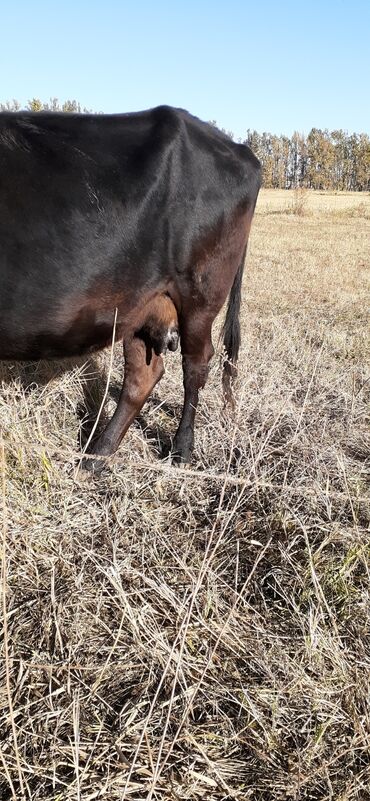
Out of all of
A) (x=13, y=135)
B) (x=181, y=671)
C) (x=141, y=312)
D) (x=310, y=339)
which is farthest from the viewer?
(x=310, y=339)

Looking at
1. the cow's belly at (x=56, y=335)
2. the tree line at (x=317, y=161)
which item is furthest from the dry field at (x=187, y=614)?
the tree line at (x=317, y=161)

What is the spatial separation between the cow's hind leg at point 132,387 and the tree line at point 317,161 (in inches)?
2796

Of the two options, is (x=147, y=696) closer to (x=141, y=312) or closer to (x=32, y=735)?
(x=32, y=735)

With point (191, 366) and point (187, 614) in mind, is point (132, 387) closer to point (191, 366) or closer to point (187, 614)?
point (191, 366)

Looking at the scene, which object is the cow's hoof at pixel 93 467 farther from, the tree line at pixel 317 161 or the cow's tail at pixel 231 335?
the tree line at pixel 317 161

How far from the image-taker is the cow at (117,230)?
90.7 inches

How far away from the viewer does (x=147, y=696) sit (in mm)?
1634

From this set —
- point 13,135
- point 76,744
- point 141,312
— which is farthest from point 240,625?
point 13,135

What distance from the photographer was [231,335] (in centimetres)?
342

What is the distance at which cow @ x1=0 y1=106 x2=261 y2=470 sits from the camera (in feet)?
7.55

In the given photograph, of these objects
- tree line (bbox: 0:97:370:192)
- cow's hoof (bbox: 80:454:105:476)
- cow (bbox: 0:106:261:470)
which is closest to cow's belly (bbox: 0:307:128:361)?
cow (bbox: 0:106:261:470)

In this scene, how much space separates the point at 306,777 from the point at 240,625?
513 mm

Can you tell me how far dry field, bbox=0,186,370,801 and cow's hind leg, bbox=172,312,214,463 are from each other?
12 centimetres

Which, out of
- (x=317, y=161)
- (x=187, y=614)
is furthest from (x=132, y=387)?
(x=317, y=161)
